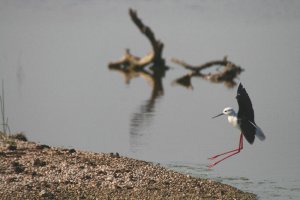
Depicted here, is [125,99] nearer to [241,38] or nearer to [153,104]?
[153,104]

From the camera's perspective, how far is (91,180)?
11.2 metres

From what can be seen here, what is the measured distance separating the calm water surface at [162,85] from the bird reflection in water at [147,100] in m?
0.05

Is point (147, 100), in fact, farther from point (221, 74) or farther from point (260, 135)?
point (260, 135)

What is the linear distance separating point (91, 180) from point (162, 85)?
1303cm

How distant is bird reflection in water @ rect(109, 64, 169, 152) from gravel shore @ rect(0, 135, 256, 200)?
95.7 inches

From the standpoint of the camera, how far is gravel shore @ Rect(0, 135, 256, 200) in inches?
422

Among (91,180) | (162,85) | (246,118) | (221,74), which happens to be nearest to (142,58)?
(221,74)

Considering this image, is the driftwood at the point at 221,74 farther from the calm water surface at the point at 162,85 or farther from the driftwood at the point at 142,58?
the driftwood at the point at 142,58

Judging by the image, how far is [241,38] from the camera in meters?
31.8

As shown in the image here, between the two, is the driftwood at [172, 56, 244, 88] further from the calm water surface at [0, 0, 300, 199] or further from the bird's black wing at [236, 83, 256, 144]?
the bird's black wing at [236, 83, 256, 144]

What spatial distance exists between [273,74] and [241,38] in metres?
7.08

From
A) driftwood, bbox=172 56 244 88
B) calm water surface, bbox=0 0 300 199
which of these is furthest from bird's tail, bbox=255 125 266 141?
driftwood, bbox=172 56 244 88

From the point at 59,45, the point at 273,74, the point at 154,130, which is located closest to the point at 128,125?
the point at 154,130

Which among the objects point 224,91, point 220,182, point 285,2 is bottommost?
point 220,182
